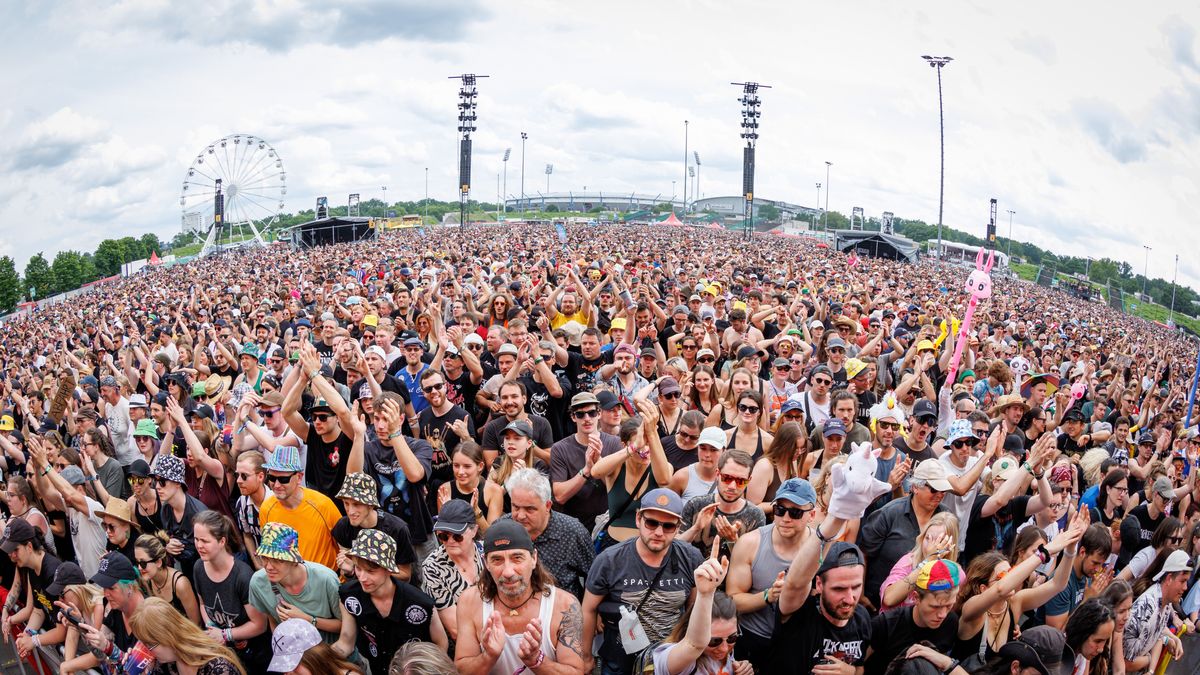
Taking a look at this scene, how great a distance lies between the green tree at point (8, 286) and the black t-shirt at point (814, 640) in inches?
4205

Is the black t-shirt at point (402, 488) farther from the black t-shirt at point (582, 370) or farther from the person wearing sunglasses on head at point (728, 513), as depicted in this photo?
the black t-shirt at point (582, 370)

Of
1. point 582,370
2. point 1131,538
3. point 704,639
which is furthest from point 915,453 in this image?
point 704,639

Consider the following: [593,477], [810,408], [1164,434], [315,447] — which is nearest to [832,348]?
[810,408]

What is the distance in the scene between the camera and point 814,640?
3822 millimetres

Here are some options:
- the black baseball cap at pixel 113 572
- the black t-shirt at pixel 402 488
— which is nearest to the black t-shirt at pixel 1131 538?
the black t-shirt at pixel 402 488

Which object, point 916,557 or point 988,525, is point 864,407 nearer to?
point 988,525

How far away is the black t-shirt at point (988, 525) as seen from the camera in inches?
210

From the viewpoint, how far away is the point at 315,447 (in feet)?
19.7

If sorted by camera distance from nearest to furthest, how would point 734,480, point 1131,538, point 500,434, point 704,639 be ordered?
point 704,639 < point 734,480 < point 1131,538 < point 500,434

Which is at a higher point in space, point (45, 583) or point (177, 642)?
point (177, 642)

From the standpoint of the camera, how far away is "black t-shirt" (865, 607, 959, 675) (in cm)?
395

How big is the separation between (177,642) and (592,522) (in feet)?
7.73

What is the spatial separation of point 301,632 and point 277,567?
0.62 m

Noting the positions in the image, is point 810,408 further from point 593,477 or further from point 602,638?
point 602,638
